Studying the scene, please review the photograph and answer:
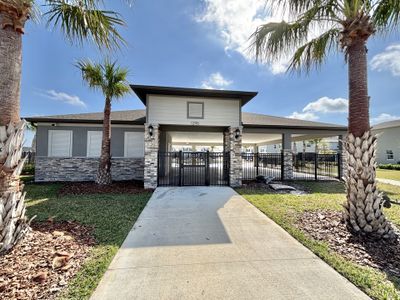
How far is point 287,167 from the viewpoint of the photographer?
1248 centimetres

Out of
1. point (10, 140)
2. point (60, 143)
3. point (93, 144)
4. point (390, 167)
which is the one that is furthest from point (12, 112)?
point (390, 167)

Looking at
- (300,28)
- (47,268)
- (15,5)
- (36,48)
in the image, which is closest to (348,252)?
(47,268)

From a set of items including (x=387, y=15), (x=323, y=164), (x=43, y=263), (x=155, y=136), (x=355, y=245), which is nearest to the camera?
(x=43, y=263)

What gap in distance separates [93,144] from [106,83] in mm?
4424

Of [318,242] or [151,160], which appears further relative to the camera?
[151,160]

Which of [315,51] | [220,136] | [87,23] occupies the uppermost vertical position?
[315,51]

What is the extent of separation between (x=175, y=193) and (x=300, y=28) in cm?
739

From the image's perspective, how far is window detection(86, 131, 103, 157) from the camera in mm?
11859

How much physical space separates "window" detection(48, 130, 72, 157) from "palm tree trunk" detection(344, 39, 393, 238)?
13.7 m

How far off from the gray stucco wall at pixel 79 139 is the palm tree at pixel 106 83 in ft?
7.64

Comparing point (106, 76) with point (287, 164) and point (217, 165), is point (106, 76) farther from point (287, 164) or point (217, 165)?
point (287, 164)

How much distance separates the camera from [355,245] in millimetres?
3924

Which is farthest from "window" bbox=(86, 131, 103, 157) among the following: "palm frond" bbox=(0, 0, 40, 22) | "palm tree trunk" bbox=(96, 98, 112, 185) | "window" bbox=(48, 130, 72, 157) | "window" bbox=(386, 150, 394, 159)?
"window" bbox=(386, 150, 394, 159)

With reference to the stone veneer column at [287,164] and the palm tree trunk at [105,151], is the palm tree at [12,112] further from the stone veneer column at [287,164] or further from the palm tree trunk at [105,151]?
the stone veneer column at [287,164]
